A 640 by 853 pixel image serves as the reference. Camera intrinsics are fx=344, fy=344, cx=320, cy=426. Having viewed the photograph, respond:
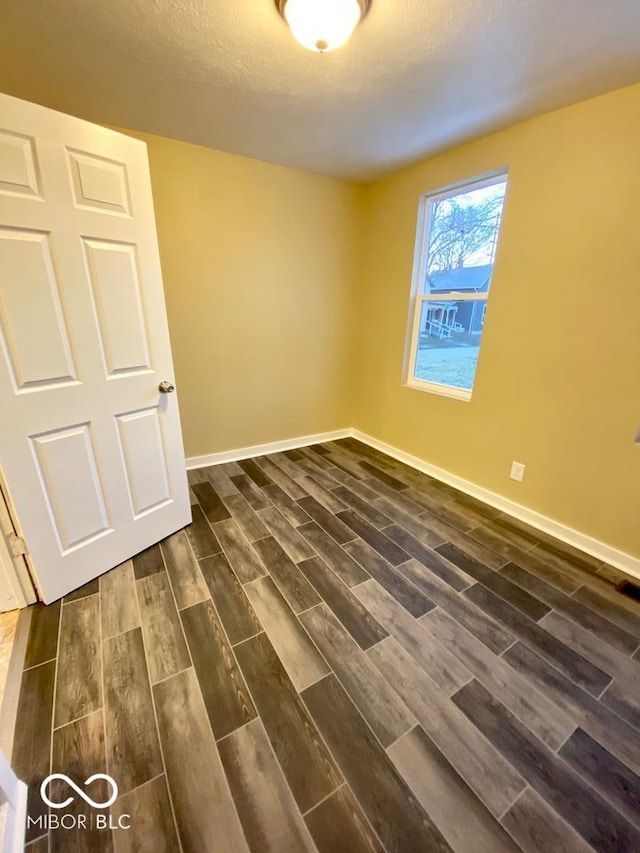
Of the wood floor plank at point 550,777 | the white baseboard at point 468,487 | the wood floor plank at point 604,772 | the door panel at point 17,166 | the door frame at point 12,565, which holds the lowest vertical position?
the wood floor plank at point 604,772

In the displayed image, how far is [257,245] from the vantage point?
281 centimetres

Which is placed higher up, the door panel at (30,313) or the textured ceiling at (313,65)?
the textured ceiling at (313,65)

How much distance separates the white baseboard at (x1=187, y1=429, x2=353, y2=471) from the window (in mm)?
1072

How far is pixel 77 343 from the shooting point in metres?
1.53

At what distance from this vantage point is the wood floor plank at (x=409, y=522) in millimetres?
2150

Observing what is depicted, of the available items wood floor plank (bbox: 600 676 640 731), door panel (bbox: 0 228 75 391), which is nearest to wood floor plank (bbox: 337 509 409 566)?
wood floor plank (bbox: 600 676 640 731)

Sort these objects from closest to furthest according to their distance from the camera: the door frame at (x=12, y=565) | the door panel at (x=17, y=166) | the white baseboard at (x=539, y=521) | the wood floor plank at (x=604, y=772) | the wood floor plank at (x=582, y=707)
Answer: the wood floor plank at (x=604, y=772) → the wood floor plank at (x=582, y=707) → the door panel at (x=17, y=166) → the door frame at (x=12, y=565) → the white baseboard at (x=539, y=521)

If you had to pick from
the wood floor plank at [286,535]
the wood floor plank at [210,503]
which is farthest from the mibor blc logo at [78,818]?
the wood floor plank at [210,503]

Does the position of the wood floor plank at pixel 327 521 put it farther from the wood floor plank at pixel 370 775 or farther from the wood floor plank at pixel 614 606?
the wood floor plank at pixel 614 606

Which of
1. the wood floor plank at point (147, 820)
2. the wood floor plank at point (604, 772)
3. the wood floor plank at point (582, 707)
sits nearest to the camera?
the wood floor plank at point (147, 820)

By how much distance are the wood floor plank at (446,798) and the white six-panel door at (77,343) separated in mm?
1610

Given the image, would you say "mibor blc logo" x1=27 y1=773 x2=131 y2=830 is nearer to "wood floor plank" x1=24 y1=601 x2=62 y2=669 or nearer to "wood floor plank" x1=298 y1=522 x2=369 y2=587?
"wood floor plank" x1=24 y1=601 x2=62 y2=669

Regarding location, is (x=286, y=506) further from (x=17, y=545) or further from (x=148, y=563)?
(x=17, y=545)

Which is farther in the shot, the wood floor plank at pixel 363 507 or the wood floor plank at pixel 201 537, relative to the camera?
the wood floor plank at pixel 363 507
